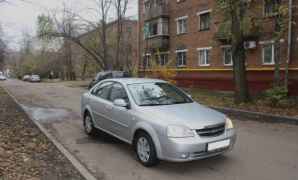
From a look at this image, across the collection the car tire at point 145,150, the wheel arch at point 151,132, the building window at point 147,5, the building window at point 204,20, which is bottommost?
the car tire at point 145,150

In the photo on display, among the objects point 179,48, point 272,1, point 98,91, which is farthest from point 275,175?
point 179,48

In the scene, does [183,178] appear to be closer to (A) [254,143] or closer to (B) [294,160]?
(B) [294,160]

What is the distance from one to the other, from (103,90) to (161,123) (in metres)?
2.66

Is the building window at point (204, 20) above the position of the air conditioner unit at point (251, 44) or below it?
above

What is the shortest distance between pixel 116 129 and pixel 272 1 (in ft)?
48.8

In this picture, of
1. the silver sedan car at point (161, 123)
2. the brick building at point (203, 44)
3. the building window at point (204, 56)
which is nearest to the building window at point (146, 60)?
the brick building at point (203, 44)

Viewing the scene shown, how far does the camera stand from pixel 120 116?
5.61 metres

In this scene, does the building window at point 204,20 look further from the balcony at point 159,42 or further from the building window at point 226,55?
the balcony at point 159,42

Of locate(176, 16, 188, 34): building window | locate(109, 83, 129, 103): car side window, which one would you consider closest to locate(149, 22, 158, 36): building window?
locate(176, 16, 188, 34): building window

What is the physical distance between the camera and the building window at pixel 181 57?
23.7 m

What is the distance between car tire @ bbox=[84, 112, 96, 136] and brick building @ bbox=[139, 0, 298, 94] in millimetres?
9286

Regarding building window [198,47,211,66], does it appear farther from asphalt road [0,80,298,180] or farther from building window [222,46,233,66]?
asphalt road [0,80,298,180]

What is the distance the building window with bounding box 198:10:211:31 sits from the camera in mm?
21391

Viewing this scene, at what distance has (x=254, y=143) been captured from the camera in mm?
6430
